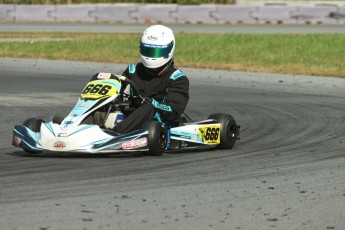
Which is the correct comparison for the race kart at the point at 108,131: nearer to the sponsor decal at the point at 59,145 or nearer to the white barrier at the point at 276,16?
the sponsor decal at the point at 59,145

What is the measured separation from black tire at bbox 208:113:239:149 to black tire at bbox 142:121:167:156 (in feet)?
2.60

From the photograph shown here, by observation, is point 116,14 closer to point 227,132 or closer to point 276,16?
point 276,16

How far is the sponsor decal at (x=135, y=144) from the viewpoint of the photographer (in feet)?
27.7

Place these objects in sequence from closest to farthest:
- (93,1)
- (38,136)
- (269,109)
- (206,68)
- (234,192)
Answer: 1. (234,192)
2. (38,136)
3. (269,109)
4. (206,68)
5. (93,1)

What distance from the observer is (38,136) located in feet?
28.1

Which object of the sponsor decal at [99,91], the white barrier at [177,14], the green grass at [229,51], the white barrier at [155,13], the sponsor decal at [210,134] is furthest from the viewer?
the white barrier at [155,13]

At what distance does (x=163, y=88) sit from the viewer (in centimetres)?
937

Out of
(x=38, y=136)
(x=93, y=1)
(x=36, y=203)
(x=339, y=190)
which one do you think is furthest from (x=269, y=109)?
(x=93, y=1)

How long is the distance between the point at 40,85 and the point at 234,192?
31.9ft

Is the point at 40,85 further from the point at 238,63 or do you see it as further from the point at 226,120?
the point at 226,120

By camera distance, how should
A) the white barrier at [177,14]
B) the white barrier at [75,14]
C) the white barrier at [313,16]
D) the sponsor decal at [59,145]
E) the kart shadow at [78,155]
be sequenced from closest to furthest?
1. the sponsor decal at [59,145]
2. the kart shadow at [78,155]
3. the white barrier at [313,16]
4. the white barrier at [177,14]
5. the white barrier at [75,14]

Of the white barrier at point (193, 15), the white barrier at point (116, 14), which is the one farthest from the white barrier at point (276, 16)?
the white barrier at point (116, 14)

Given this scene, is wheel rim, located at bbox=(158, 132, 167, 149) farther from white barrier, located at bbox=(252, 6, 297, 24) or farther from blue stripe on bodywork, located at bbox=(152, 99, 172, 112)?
white barrier, located at bbox=(252, 6, 297, 24)

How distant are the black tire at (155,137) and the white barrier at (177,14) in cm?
2461
